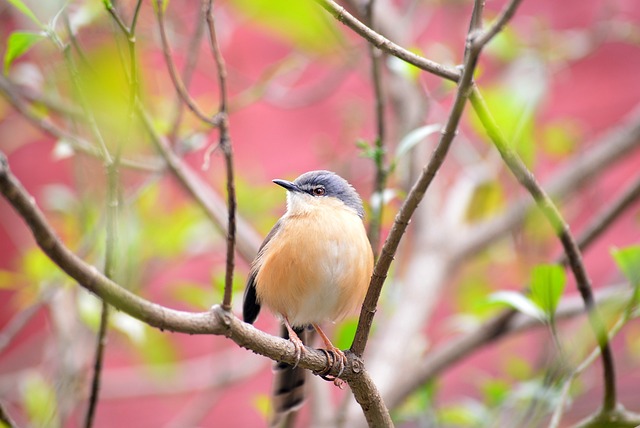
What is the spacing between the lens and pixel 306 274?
250 cm

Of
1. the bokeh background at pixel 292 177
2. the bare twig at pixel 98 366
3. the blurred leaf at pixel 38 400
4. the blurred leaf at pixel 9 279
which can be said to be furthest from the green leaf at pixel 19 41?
the blurred leaf at pixel 9 279

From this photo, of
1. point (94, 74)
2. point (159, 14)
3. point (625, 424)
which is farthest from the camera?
point (625, 424)

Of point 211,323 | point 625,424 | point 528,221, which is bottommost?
point 625,424

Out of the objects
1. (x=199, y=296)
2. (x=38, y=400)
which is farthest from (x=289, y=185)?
(x=38, y=400)

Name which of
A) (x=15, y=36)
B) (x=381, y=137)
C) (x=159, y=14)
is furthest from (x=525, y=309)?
(x=15, y=36)

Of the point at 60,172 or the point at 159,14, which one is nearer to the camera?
the point at 159,14

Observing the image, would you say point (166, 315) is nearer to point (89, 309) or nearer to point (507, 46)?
point (89, 309)

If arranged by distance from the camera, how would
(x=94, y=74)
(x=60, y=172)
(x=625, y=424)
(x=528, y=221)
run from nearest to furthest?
(x=94, y=74) < (x=625, y=424) < (x=528, y=221) < (x=60, y=172)

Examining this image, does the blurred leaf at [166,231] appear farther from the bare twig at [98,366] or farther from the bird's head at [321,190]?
the bare twig at [98,366]

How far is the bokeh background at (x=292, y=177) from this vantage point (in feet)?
9.57

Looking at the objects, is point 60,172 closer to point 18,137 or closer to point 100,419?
point 18,137

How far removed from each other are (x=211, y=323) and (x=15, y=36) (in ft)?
3.07

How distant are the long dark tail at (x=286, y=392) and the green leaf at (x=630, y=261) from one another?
117 centimetres

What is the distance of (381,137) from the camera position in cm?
229
